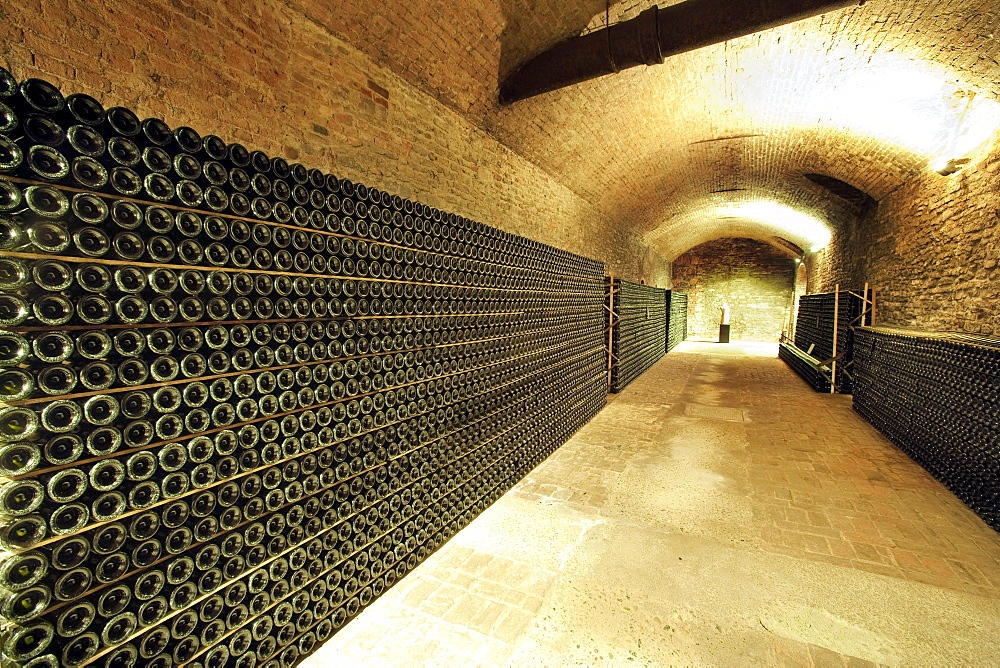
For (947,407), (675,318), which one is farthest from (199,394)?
(675,318)

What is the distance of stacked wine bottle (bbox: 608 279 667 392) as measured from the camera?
343 inches

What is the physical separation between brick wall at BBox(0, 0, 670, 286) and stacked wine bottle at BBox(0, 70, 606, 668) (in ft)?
2.66

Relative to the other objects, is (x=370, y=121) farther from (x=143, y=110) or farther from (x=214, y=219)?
(x=214, y=219)

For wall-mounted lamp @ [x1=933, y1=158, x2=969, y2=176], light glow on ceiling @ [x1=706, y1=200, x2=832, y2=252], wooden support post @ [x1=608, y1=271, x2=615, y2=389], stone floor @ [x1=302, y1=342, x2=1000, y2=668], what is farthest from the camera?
light glow on ceiling @ [x1=706, y1=200, x2=832, y2=252]

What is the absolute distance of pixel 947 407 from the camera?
184 inches

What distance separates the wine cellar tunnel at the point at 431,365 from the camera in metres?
1.61

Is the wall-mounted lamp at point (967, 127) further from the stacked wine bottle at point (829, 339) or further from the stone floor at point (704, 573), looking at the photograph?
the stone floor at point (704, 573)

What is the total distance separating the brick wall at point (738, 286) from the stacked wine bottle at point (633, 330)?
27.2 ft

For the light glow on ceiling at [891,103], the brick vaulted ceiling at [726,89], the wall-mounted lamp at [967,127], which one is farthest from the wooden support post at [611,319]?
the wall-mounted lamp at [967,127]

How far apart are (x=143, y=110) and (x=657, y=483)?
5.29m

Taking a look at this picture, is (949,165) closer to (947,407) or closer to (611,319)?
(947,407)

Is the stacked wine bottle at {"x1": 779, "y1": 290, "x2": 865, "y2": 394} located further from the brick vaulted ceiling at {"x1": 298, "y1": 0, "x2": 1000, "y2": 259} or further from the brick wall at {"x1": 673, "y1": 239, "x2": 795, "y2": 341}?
the brick wall at {"x1": 673, "y1": 239, "x2": 795, "y2": 341}

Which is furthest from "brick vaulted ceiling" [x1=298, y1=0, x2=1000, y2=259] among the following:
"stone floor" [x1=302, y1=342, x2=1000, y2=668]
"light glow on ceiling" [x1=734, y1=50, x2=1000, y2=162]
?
"stone floor" [x1=302, y1=342, x2=1000, y2=668]

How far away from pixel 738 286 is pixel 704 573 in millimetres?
20188
